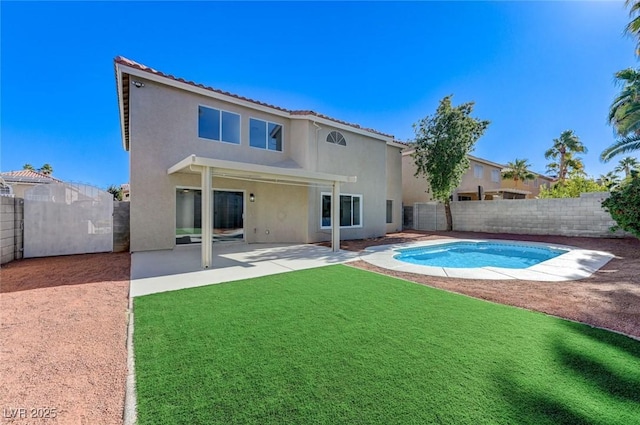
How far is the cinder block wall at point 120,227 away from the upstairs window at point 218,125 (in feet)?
16.8

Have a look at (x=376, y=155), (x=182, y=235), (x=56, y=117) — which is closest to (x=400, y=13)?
(x=376, y=155)

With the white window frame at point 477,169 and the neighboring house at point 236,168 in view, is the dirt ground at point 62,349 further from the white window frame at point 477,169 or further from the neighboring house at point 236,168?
the white window frame at point 477,169

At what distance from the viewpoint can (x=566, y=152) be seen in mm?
34469

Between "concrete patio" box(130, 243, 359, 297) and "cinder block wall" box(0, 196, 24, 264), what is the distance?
12.7 ft

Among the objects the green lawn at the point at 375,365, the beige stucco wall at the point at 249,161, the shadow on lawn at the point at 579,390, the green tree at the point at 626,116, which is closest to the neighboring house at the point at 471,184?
the beige stucco wall at the point at 249,161

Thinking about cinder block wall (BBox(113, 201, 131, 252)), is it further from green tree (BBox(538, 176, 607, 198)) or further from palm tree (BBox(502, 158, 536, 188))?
palm tree (BBox(502, 158, 536, 188))

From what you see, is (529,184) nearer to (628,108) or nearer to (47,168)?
(628,108)

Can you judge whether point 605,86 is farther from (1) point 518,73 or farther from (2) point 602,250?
(2) point 602,250

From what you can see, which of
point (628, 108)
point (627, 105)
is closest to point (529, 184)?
point (627, 105)

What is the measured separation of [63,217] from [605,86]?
31.8 m

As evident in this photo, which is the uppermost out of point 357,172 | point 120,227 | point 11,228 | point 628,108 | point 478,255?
point 628,108

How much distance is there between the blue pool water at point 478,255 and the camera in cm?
1259

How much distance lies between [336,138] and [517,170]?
32802mm

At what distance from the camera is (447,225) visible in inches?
950
